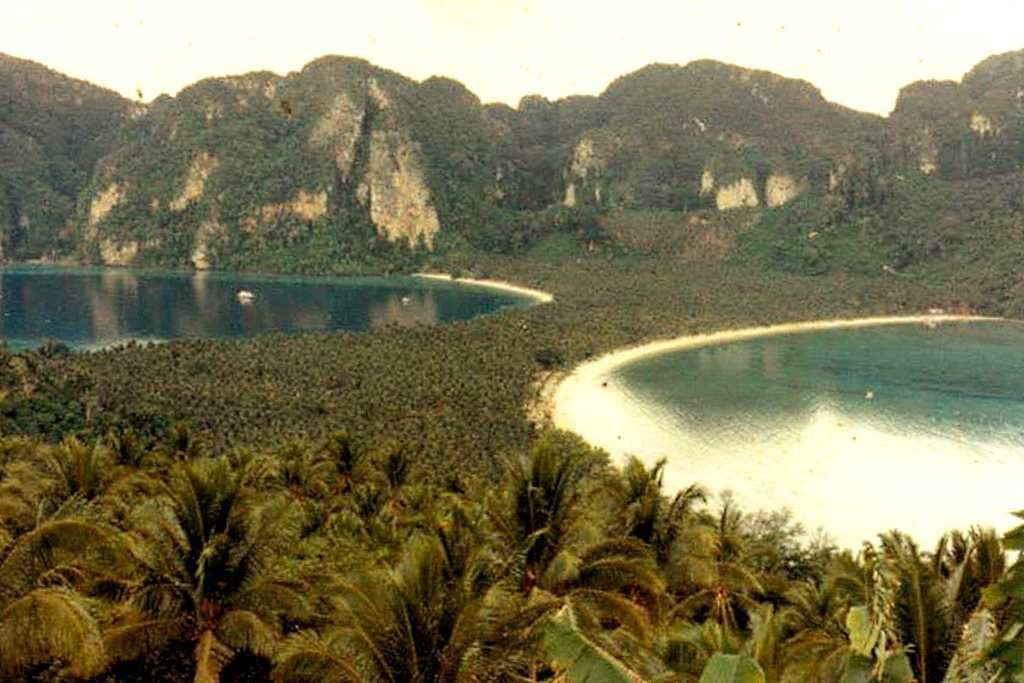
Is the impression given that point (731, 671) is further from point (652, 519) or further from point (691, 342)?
point (691, 342)

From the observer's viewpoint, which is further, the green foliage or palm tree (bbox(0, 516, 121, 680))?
palm tree (bbox(0, 516, 121, 680))

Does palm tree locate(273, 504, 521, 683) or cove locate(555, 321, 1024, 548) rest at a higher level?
palm tree locate(273, 504, 521, 683)

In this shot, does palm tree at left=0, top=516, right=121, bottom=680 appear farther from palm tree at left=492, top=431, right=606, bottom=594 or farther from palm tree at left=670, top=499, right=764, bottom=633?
palm tree at left=670, top=499, right=764, bottom=633

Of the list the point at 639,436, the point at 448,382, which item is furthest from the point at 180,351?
the point at 639,436

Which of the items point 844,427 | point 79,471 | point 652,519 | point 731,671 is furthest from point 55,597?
point 844,427

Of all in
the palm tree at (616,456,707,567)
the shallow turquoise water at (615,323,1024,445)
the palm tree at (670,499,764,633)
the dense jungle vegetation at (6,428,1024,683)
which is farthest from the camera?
the shallow turquoise water at (615,323,1024,445)

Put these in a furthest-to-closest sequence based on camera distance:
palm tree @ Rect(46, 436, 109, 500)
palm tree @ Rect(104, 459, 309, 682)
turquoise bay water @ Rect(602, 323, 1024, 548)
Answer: turquoise bay water @ Rect(602, 323, 1024, 548) < palm tree @ Rect(46, 436, 109, 500) < palm tree @ Rect(104, 459, 309, 682)

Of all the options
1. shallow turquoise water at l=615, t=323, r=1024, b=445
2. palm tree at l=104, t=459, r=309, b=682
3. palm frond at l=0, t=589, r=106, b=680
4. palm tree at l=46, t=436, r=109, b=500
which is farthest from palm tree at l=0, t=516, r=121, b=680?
shallow turquoise water at l=615, t=323, r=1024, b=445
